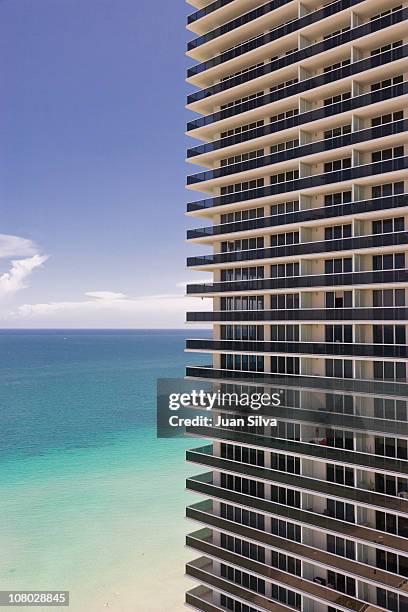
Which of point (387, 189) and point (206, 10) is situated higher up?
point (206, 10)

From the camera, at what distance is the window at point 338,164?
16.0 metres

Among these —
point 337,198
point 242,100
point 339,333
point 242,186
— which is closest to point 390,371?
point 339,333

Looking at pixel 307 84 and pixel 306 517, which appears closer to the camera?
pixel 306 517

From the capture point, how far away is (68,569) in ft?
76.7

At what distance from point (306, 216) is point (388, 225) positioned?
268cm

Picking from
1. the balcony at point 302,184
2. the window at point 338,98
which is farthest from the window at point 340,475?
the window at point 338,98

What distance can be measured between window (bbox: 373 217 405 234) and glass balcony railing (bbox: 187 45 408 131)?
4.63 m

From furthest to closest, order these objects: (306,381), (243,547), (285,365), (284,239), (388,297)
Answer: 1. (284,239)
2. (243,547)
3. (285,365)
4. (306,381)
5. (388,297)

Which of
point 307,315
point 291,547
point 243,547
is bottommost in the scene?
point 243,547

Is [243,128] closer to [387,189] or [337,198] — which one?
[337,198]

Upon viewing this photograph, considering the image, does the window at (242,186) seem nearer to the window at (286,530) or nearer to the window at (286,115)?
the window at (286,115)

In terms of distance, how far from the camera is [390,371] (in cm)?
1447

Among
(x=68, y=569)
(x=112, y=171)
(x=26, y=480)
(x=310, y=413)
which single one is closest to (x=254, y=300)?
(x=310, y=413)

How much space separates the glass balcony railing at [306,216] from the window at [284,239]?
0.64 m
